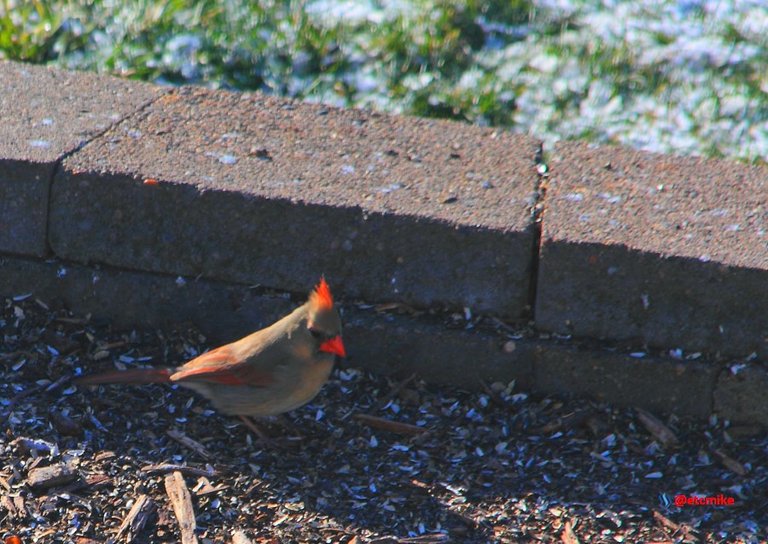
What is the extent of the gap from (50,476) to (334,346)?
954 millimetres

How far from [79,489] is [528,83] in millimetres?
2881

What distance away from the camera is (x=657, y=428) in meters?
3.84

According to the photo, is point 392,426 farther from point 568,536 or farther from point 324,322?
point 568,536

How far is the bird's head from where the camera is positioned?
12.0 feet

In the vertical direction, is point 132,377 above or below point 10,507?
above

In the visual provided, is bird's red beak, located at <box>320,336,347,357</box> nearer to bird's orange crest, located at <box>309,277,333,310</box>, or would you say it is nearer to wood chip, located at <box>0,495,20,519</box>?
bird's orange crest, located at <box>309,277,333,310</box>

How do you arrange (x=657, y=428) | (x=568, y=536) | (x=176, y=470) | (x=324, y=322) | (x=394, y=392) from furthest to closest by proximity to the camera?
(x=394, y=392) < (x=657, y=428) < (x=324, y=322) < (x=176, y=470) < (x=568, y=536)

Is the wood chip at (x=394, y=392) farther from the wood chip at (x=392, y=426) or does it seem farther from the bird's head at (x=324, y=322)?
the bird's head at (x=324, y=322)

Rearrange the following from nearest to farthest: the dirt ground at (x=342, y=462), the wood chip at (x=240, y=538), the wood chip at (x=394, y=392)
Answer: the wood chip at (x=240, y=538) → the dirt ground at (x=342, y=462) → the wood chip at (x=394, y=392)

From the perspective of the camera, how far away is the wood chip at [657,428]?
380cm

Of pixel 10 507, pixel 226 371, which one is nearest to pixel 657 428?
pixel 226 371

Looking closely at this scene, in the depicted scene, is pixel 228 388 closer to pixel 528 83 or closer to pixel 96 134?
pixel 96 134

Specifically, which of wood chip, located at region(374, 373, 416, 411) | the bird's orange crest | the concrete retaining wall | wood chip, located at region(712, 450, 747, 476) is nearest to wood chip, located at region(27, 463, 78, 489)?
the concrete retaining wall

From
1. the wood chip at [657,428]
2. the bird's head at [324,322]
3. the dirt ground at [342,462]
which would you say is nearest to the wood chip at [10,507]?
the dirt ground at [342,462]
